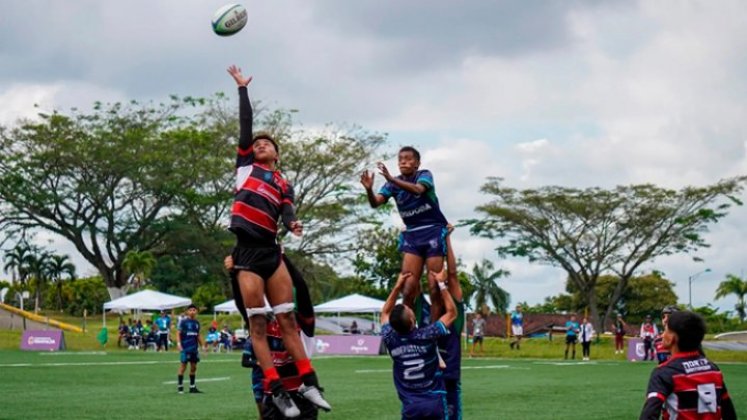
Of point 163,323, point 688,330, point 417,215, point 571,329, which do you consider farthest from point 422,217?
point 163,323

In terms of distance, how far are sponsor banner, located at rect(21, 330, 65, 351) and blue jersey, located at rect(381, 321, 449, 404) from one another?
44.7 metres

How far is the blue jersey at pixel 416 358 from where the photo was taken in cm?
1005

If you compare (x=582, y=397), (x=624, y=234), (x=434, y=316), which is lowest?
(x=582, y=397)

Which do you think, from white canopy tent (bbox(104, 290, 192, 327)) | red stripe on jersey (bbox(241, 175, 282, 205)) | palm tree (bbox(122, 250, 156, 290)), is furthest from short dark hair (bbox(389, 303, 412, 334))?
palm tree (bbox(122, 250, 156, 290))

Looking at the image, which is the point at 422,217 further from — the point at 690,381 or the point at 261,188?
the point at 690,381

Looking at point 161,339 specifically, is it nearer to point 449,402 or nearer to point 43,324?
point 43,324

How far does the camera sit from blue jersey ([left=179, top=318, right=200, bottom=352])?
25.0 m

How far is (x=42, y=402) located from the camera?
19344 millimetres

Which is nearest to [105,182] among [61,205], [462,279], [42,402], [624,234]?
[61,205]

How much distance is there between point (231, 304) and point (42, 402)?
118ft

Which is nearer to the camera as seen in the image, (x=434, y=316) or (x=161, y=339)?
(x=434, y=316)

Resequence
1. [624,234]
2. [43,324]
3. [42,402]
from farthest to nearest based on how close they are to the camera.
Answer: [43,324]
[624,234]
[42,402]

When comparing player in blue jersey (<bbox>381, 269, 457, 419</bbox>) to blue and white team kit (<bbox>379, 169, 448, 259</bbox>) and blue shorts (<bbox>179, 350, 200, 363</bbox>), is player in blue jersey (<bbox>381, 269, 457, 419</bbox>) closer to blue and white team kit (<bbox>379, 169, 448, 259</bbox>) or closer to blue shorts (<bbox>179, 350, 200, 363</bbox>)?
blue and white team kit (<bbox>379, 169, 448, 259</bbox>)

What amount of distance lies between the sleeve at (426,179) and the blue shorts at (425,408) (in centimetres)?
283
